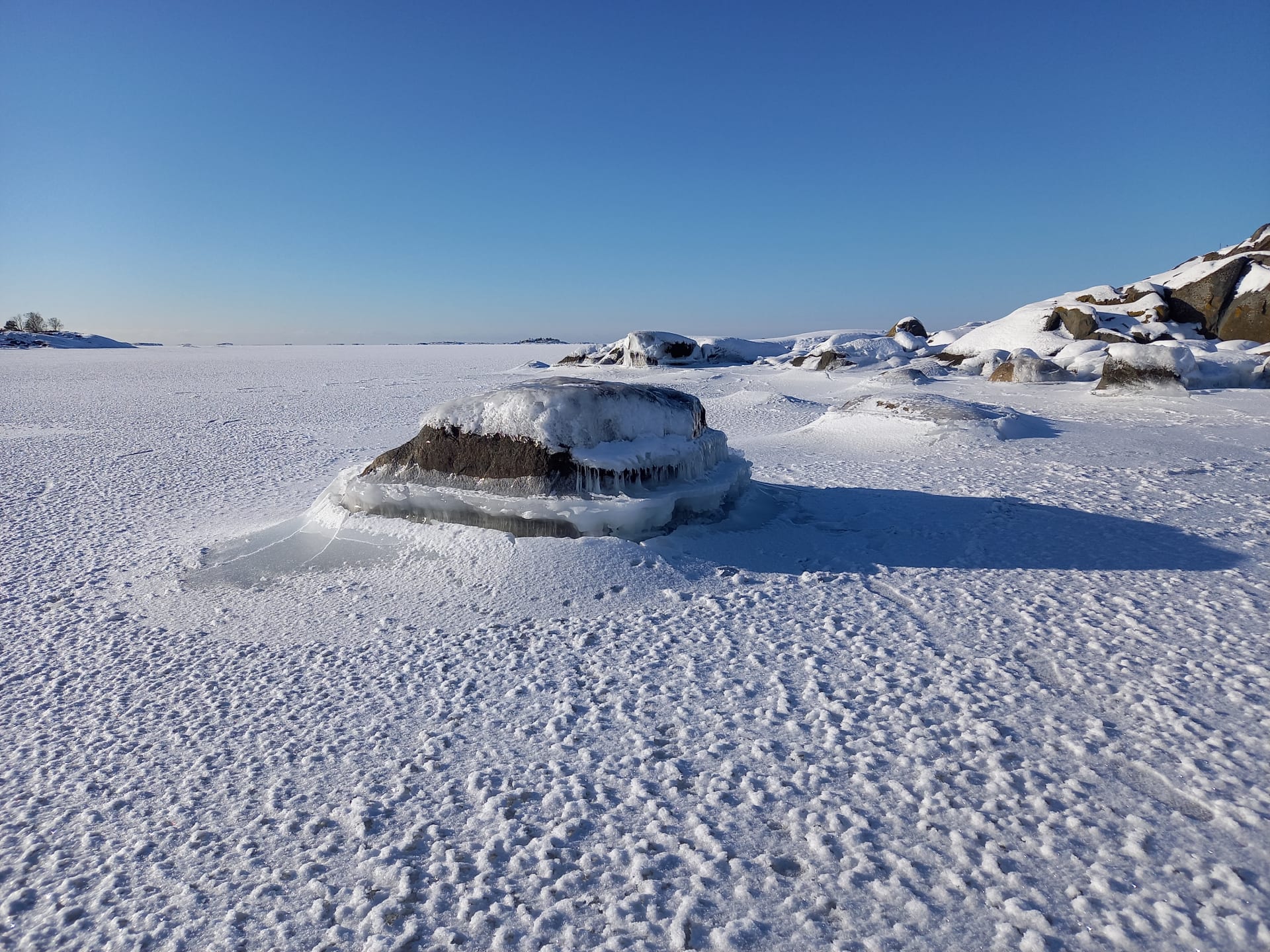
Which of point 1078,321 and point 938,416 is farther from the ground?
point 1078,321

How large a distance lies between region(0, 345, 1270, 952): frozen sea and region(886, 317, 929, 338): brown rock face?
21.6m

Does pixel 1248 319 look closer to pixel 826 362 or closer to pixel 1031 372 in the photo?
pixel 1031 372

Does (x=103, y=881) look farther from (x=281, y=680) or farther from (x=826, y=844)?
(x=826, y=844)

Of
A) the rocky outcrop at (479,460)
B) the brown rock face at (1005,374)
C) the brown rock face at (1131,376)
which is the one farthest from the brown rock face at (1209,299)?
the rocky outcrop at (479,460)

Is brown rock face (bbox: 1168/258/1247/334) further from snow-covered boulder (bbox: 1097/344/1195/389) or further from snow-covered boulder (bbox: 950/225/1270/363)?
snow-covered boulder (bbox: 1097/344/1195/389)

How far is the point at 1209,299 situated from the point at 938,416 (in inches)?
603

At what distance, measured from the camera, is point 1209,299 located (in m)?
17.2

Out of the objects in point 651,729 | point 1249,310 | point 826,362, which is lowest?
point 651,729

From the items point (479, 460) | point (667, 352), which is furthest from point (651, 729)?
point (667, 352)

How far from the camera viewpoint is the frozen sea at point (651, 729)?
1502 mm

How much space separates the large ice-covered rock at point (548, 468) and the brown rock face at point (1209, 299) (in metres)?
19.0

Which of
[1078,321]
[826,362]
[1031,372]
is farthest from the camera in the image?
[1078,321]

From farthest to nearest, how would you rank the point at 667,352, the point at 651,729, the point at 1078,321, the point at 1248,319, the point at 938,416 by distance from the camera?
the point at 667,352 → the point at 1078,321 → the point at 1248,319 → the point at 938,416 → the point at 651,729

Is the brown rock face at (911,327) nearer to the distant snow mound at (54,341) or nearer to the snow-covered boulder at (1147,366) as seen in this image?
the snow-covered boulder at (1147,366)
